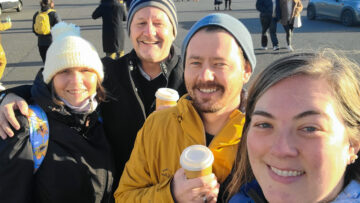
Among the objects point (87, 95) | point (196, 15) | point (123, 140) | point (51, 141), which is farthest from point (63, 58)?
point (196, 15)

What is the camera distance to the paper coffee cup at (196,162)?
1.50 meters

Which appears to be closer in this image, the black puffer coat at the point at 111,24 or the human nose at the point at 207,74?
the human nose at the point at 207,74

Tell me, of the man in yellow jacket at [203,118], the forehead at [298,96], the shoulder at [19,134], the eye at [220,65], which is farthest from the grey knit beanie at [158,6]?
the forehead at [298,96]

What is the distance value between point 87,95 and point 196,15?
51.5 ft

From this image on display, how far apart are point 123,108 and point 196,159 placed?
1215 mm

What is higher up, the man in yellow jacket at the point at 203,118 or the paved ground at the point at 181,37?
the man in yellow jacket at the point at 203,118

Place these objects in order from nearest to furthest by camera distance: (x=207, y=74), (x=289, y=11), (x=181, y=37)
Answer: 1. (x=207, y=74)
2. (x=289, y=11)
3. (x=181, y=37)

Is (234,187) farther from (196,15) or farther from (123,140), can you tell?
(196,15)

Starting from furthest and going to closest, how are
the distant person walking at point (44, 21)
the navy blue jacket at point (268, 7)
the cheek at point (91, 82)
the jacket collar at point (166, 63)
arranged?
1. the navy blue jacket at point (268, 7)
2. the distant person walking at point (44, 21)
3. the jacket collar at point (166, 63)
4. the cheek at point (91, 82)

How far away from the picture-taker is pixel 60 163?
2.06 m

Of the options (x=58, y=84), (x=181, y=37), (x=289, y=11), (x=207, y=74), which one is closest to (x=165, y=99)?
(x=207, y=74)

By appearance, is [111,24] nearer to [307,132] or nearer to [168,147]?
[168,147]

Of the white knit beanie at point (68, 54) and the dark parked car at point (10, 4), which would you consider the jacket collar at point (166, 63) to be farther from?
the dark parked car at point (10, 4)

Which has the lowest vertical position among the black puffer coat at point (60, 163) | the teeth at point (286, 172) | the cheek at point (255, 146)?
the black puffer coat at point (60, 163)
